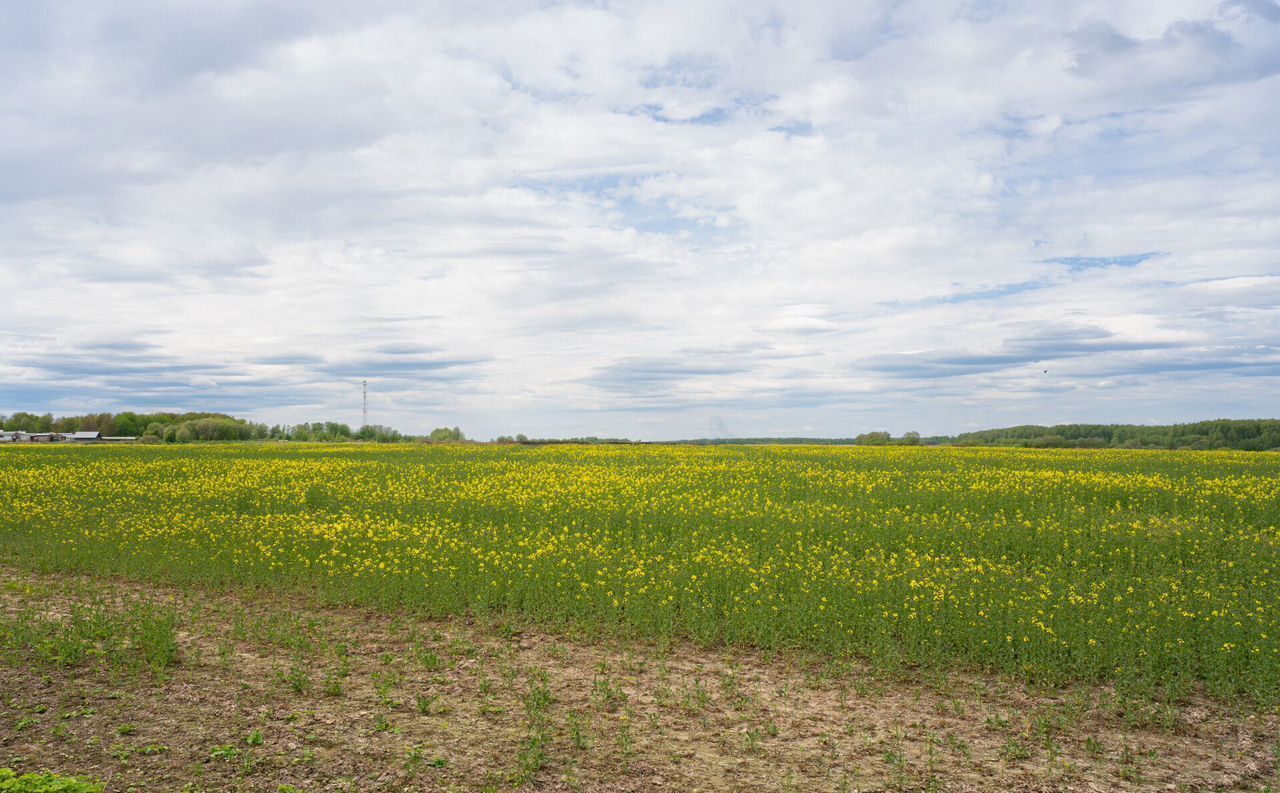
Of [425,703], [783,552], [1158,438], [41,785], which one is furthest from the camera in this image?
[1158,438]

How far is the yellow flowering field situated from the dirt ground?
879 mm

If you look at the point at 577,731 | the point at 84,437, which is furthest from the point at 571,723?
the point at 84,437

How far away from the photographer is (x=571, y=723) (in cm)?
792

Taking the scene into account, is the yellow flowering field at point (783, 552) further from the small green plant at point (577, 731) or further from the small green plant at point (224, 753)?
the small green plant at point (224, 753)

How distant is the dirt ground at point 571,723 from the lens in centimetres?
700

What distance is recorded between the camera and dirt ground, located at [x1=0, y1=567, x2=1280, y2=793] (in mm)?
7004

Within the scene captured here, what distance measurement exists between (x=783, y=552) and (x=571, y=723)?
771cm

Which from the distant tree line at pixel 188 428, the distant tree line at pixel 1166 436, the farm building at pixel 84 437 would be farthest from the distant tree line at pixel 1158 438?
the farm building at pixel 84 437

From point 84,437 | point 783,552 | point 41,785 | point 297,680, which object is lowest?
point 297,680

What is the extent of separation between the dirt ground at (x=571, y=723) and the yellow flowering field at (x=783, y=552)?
34.6 inches

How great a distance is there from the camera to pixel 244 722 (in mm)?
8094

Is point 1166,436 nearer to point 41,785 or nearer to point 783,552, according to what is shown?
point 783,552

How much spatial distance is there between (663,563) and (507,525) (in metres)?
4.44

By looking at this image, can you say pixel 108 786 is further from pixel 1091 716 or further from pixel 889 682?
pixel 1091 716
